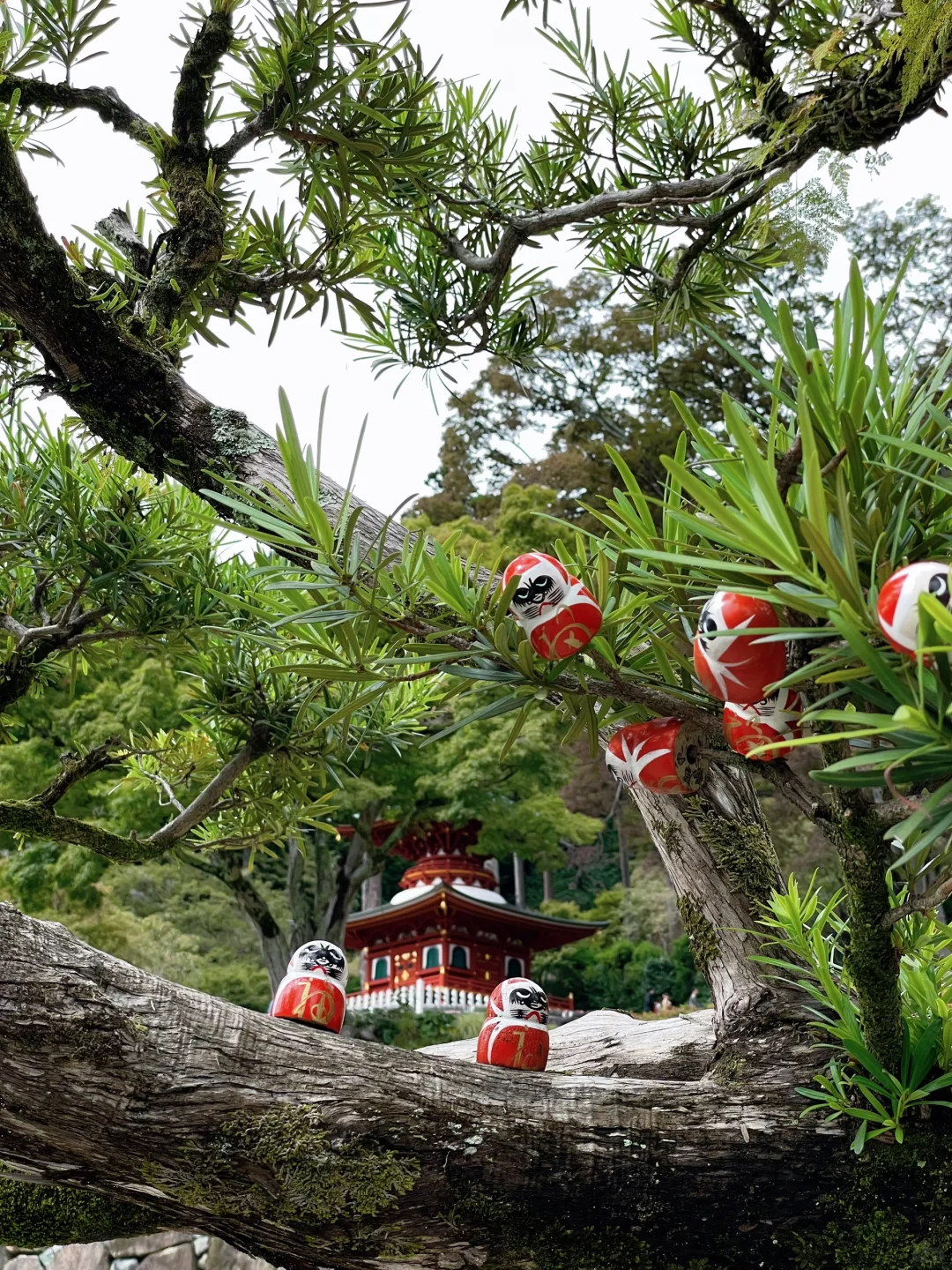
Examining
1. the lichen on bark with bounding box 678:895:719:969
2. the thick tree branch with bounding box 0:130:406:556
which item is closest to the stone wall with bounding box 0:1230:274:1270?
the lichen on bark with bounding box 678:895:719:969

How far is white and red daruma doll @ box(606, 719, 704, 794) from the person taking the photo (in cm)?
72

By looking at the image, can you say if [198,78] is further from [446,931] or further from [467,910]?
[446,931]

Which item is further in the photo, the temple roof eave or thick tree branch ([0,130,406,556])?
the temple roof eave

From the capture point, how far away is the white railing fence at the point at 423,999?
9.03 metres

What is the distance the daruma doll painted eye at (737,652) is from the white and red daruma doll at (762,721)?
0.03 feet

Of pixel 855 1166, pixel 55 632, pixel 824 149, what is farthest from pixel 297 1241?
pixel 824 149

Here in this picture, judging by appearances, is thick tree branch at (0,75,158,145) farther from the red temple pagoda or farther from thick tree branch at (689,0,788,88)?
the red temple pagoda

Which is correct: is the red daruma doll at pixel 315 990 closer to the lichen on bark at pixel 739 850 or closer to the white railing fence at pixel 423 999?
the lichen on bark at pixel 739 850

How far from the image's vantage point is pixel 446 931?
9.60 meters

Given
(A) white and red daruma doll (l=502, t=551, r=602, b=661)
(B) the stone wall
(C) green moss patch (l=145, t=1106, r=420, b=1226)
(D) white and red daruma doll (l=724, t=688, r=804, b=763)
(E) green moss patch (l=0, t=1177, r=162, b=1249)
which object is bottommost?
(B) the stone wall

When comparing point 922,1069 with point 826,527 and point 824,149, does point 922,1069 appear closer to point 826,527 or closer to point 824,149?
point 826,527

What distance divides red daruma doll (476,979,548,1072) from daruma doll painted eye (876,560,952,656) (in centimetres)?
94

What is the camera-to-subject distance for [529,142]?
→ 1573mm

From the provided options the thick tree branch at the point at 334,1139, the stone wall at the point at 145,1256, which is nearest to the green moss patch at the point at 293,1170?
the thick tree branch at the point at 334,1139
